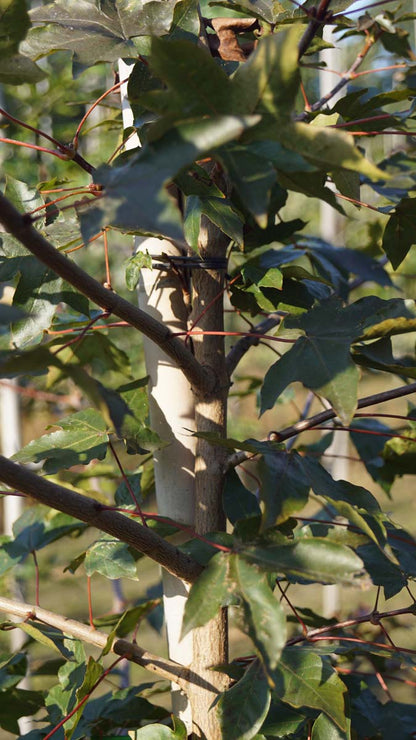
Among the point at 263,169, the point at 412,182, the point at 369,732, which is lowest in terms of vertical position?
the point at 369,732

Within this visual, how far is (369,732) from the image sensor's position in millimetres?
647

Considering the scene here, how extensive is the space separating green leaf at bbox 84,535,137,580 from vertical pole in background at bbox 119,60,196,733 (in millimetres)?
44

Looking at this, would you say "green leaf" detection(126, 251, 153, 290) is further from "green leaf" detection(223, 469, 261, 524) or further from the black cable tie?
"green leaf" detection(223, 469, 261, 524)

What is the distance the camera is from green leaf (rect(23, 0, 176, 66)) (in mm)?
577

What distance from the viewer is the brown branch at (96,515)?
1.31 feet

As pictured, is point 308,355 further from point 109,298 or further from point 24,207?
point 24,207

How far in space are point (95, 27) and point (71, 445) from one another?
1.22 ft

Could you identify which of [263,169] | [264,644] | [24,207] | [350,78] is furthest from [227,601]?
[350,78]

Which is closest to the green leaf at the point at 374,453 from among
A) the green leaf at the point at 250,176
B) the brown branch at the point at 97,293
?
the brown branch at the point at 97,293

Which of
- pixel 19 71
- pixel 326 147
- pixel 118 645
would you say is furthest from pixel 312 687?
pixel 19 71

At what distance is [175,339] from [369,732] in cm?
42

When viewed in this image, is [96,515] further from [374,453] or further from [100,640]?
[374,453]

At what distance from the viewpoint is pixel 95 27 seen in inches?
23.8

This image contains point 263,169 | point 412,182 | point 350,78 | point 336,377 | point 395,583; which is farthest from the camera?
point 412,182
